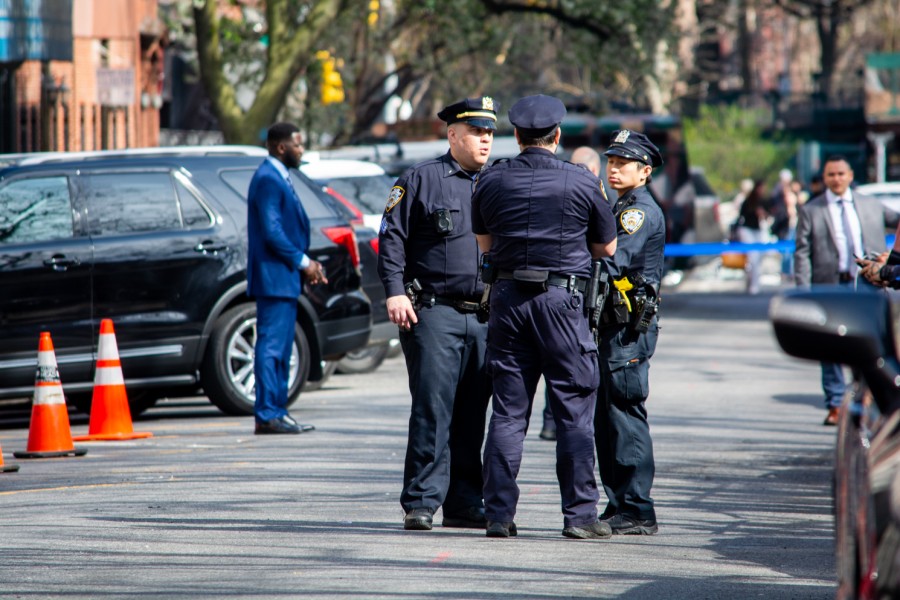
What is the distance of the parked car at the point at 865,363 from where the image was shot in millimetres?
3037

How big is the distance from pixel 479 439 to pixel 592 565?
3.85ft

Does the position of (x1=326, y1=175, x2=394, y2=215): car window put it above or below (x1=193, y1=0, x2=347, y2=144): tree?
below

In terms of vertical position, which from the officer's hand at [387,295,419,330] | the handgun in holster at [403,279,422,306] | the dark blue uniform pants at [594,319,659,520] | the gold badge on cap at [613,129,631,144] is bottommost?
the dark blue uniform pants at [594,319,659,520]

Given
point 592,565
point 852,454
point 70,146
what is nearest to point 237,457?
point 592,565

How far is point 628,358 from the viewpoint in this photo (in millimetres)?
7109

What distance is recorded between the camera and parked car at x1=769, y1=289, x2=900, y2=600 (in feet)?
9.96

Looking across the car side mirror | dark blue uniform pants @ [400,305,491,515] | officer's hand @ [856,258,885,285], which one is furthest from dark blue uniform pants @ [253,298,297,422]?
the car side mirror

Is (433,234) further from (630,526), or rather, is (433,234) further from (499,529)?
(630,526)

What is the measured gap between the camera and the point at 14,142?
21000 millimetres

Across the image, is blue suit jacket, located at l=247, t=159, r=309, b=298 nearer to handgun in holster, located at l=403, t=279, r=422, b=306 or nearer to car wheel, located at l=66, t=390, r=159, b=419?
car wheel, located at l=66, t=390, r=159, b=419

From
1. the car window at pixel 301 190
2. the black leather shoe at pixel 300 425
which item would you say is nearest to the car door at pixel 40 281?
the car window at pixel 301 190

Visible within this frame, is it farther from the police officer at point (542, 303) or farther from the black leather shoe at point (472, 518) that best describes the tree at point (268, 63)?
the police officer at point (542, 303)

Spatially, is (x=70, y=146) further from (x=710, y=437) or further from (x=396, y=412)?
(x=710, y=437)

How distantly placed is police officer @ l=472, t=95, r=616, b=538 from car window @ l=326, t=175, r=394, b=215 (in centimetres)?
769
